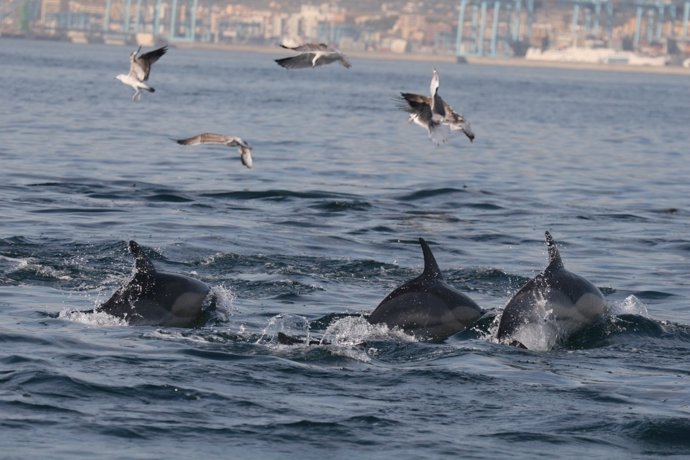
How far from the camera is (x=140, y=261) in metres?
14.9

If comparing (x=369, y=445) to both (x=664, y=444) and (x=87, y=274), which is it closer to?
(x=664, y=444)

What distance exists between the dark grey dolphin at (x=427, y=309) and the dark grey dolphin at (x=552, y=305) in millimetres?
470

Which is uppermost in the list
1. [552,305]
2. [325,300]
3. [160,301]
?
[552,305]

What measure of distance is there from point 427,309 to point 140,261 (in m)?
2.94

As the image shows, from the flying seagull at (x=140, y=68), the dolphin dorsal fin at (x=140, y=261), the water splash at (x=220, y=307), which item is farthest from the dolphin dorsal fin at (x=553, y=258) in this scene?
the flying seagull at (x=140, y=68)

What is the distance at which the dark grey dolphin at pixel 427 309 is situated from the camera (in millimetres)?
14820

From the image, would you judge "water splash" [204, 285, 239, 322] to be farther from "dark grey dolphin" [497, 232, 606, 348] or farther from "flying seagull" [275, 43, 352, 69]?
"flying seagull" [275, 43, 352, 69]

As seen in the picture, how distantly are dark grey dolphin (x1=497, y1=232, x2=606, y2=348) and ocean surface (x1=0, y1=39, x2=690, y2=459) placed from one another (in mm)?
222

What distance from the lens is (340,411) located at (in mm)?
12219

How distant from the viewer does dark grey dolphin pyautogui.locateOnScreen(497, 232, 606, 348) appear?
576 inches

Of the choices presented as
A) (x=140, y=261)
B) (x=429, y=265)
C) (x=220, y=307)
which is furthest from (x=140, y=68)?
(x=429, y=265)

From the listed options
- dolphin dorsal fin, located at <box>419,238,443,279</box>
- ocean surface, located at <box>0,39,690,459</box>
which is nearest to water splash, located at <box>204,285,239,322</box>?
ocean surface, located at <box>0,39,690,459</box>

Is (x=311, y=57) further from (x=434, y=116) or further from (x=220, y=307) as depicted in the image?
(x=220, y=307)

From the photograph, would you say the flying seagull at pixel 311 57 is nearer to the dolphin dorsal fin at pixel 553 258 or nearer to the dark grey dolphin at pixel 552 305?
the dolphin dorsal fin at pixel 553 258
